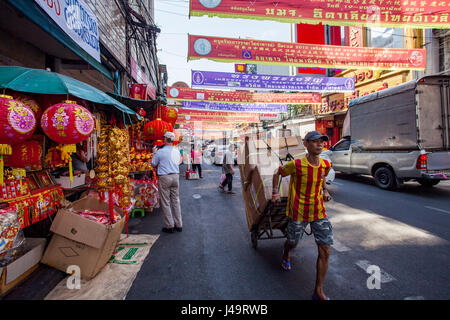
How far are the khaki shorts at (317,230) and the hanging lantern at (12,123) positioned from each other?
3.13m

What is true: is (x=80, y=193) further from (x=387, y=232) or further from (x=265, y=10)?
(x=265, y=10)

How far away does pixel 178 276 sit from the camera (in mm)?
2844

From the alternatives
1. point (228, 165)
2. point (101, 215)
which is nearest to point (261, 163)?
point (101, 215)

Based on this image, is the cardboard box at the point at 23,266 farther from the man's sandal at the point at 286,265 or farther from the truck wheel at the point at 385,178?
the truck wheel at the point at 385,178

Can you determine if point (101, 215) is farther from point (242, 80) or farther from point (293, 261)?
point (242, 80)

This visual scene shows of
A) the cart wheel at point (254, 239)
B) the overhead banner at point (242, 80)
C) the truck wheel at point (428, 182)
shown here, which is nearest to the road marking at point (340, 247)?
the cart wheel at point (254, 239)

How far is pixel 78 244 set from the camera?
111 inches

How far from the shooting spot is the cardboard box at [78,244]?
2.78m

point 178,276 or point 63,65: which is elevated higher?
point 63,65

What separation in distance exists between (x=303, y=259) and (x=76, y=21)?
5806mm

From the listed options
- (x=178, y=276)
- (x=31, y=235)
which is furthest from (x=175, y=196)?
(x=31, y=235)

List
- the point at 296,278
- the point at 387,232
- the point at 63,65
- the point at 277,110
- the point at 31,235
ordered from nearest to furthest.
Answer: the point at 296,278 < the point at 31,235 < the point at 387,232 < the point at 63,65 < the point at 277,110

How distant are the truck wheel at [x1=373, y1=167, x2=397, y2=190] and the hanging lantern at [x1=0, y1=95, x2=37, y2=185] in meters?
9.55
